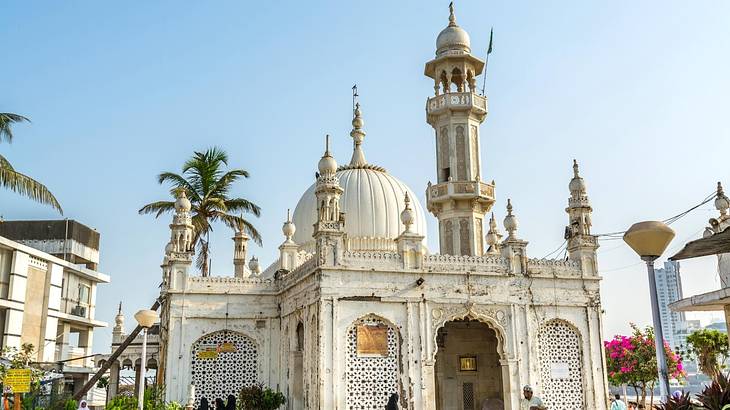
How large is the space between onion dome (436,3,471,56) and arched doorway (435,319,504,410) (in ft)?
36.2

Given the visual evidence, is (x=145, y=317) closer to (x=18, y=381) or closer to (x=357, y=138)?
(x=18, y=381)

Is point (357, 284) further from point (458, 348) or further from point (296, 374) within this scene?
point (458, 348)

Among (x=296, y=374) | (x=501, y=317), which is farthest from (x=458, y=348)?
(x=296, y=374)

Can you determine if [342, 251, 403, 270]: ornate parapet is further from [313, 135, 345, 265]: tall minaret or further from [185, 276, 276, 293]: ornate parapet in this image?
[185, 276, 276, 293]: ornate parapet

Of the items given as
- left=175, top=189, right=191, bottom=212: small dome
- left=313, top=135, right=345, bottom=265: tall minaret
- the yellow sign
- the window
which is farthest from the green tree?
the window

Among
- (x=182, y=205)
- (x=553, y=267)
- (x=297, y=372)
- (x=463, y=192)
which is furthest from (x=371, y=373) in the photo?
(x=182, y=205)

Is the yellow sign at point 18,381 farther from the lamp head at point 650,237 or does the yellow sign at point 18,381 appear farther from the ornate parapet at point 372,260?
the lamp head at point 650,237

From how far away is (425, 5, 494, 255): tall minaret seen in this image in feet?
87.0

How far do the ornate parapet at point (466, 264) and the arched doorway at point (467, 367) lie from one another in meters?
3.70

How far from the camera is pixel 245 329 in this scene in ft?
79.5

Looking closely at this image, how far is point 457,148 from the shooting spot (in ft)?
89.1

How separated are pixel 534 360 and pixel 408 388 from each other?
4.32 meters

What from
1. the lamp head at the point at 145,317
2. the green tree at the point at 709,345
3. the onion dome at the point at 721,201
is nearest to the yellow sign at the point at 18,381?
the lamp head at the point at 145,317

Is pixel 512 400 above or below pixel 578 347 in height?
below
